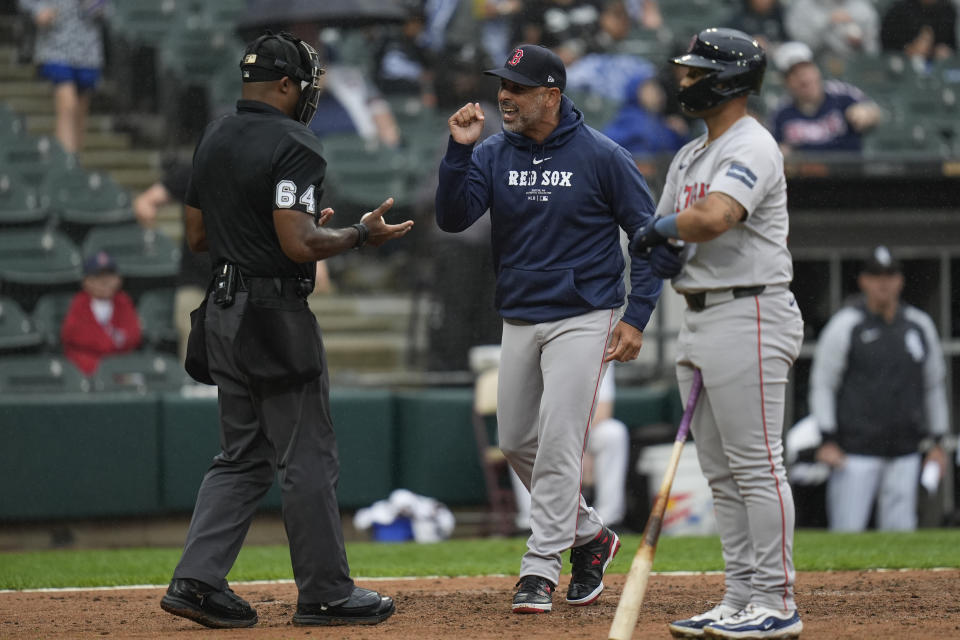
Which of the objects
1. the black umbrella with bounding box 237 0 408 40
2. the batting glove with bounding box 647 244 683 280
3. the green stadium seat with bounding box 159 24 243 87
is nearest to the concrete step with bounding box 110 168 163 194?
the green stadium seat with bounding box 159 24 243 87

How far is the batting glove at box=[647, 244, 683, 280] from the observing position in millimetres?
4238

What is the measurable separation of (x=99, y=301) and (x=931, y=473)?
19.1 ft

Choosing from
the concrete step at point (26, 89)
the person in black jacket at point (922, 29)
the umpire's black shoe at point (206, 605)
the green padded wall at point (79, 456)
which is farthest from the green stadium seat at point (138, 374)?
the person in black jacket at point (922, 29)

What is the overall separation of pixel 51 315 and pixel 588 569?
5.98 m

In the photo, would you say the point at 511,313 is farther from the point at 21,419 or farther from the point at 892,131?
the point at 892,131

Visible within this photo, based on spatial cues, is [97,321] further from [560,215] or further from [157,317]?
[560,215]

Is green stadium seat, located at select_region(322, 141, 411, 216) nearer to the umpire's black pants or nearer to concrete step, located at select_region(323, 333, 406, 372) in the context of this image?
concrete step, located at select_region(323, 333, 406, 372)

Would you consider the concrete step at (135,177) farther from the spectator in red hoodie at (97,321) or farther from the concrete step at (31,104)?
the spectator in red hoodie at (97,321)

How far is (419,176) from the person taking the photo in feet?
38.1

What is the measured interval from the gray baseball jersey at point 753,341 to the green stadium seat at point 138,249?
21.9ft

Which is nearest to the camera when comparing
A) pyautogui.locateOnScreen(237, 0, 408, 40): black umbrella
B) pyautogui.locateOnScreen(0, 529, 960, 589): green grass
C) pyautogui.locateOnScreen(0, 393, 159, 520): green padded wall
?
pyautogui.locateOnScreen(0, 529, 960, 589): green grass

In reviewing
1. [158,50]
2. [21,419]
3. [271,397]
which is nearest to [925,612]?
[271,397]

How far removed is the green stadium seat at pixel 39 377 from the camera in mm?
9164

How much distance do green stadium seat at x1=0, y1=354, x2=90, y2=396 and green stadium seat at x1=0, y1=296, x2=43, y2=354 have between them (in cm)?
22
